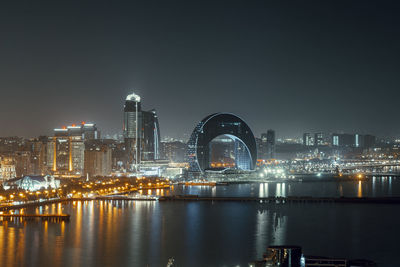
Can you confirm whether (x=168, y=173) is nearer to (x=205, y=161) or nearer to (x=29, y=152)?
(x=205, y=161)

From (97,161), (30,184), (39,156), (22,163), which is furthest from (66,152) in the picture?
(30,184)

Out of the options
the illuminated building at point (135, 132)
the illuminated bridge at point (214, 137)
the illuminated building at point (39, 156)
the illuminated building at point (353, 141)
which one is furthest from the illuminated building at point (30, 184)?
the illuminated building at point (353, 141)

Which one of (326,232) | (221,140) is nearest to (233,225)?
(326,232)

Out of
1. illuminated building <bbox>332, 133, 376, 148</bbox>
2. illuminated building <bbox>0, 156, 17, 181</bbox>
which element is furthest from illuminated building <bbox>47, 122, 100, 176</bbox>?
illuminated building <bbox>332, 133, 376, 148</bbox>

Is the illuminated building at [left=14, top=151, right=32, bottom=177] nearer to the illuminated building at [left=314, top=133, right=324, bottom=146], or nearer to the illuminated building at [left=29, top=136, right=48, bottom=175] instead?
the illuminated building at [left=29, top=136, right=48, bottom=175]

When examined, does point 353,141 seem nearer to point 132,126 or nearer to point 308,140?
point 308,140

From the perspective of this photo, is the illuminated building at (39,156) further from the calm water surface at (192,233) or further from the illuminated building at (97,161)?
the calm water surface at (192,233)
